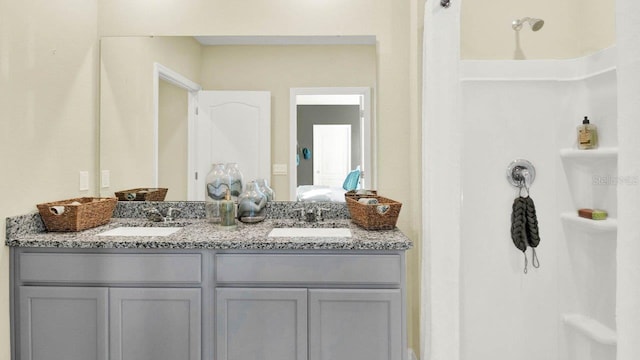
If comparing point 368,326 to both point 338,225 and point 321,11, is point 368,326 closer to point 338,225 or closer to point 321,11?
point 338,225

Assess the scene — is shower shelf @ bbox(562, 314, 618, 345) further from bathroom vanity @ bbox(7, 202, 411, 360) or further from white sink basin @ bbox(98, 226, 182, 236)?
white sink basin @ bbox(98, 226, 182, 236)

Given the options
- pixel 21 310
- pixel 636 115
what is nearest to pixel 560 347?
pixel 636 115

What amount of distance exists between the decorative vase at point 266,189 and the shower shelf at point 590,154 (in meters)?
1.59

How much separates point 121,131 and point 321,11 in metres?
1.37

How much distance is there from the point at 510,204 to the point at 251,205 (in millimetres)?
1404

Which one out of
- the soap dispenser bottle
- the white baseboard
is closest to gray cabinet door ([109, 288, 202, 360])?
the white baseboard

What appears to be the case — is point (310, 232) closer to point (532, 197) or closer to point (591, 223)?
point (532, 197)

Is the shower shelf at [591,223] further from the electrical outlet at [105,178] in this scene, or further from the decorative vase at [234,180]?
the electrical outlet at [105,178]

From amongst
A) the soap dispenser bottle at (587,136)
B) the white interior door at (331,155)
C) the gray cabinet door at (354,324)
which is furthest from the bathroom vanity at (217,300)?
the soap dispenser bottle at (587,136)

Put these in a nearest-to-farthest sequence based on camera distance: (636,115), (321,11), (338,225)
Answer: (636,115)
(338,225)
(321,11)

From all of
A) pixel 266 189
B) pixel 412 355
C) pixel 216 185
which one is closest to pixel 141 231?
pixel 216 185

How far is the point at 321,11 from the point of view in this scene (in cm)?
235

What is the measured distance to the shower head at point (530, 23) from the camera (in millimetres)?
2070

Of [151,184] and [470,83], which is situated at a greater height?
[470,83]
